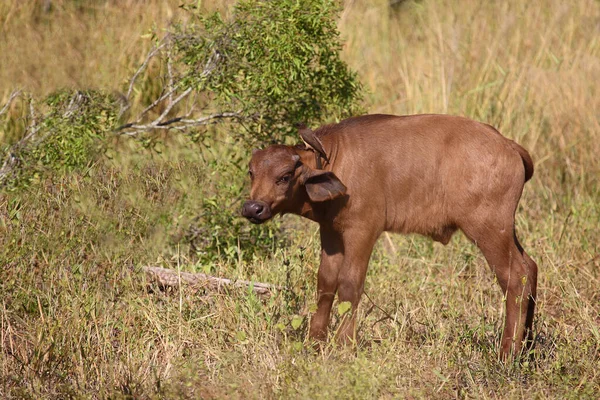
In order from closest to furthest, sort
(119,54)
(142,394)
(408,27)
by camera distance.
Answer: (142,394)
(119,54)
(408,27)

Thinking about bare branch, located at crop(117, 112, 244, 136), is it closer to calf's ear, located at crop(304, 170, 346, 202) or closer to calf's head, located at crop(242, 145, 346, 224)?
calf's head, located at crop(242, 145, 346, 224)

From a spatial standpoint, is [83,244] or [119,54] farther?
[119,54]

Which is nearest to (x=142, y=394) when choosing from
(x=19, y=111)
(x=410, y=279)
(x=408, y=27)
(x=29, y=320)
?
(x=29, y=320)

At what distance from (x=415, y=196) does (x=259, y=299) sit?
54.9 inches

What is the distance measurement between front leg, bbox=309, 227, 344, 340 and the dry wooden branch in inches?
26.3

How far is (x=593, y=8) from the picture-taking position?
447 inches

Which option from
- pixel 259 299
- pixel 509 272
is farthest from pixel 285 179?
pixel 509 272

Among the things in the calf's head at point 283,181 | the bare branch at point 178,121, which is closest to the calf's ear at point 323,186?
the calf's head at point 283,181

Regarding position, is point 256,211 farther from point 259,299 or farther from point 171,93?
point 171,93

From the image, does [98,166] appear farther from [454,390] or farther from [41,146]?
[454,390]

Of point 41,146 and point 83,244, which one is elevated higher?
point 41,146

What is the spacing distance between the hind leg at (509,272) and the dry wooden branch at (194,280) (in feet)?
5.44

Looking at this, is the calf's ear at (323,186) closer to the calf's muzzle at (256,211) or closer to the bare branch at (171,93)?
the calf's muzzle at (256,211)

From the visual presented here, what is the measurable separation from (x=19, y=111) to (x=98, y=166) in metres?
2.13
